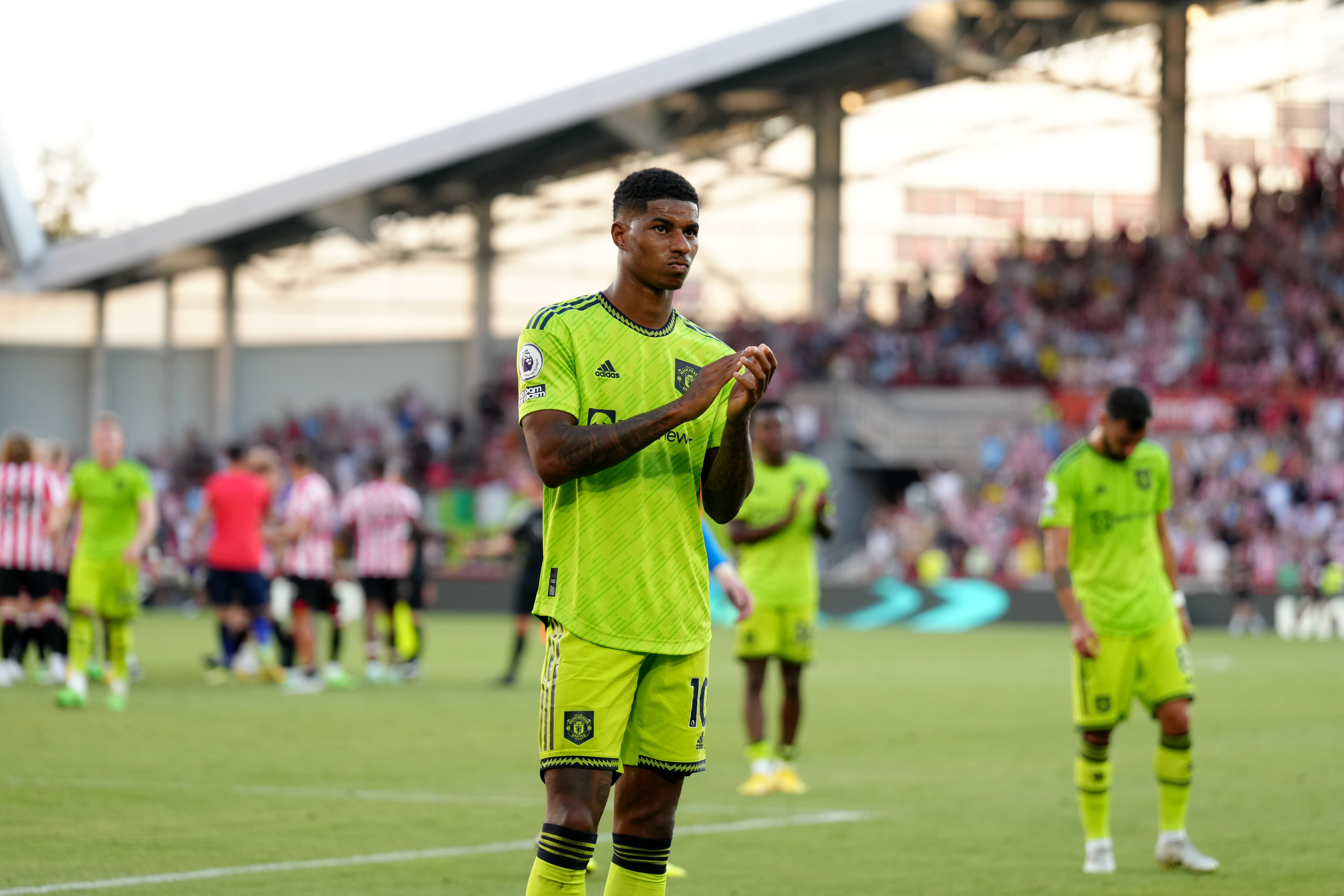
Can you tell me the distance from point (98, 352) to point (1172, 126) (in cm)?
2589

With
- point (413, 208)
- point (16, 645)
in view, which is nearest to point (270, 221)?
point (413, 208)

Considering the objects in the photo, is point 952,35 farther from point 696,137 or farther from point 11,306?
point 11,306

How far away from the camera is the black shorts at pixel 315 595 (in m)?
19.3

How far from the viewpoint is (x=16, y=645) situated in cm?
1894

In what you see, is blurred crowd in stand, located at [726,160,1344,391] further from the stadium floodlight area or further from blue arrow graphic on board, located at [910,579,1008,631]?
the stadium floodlight area

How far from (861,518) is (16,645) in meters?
24.7

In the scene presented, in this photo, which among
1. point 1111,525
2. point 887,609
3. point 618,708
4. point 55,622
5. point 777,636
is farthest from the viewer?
point 887,609

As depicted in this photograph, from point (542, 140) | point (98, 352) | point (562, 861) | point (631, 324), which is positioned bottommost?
point (562, 861)

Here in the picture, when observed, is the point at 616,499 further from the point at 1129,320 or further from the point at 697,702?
the point at 1129,320

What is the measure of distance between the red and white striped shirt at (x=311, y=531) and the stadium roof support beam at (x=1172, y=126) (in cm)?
2638

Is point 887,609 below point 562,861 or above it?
below

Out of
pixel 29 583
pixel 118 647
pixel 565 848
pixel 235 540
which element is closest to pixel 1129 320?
pixel 235 540

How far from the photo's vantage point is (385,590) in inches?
791

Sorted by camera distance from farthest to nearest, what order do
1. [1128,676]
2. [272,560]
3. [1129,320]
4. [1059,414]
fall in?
[1129,320], [1059,414], [272,560], [1128,676]
